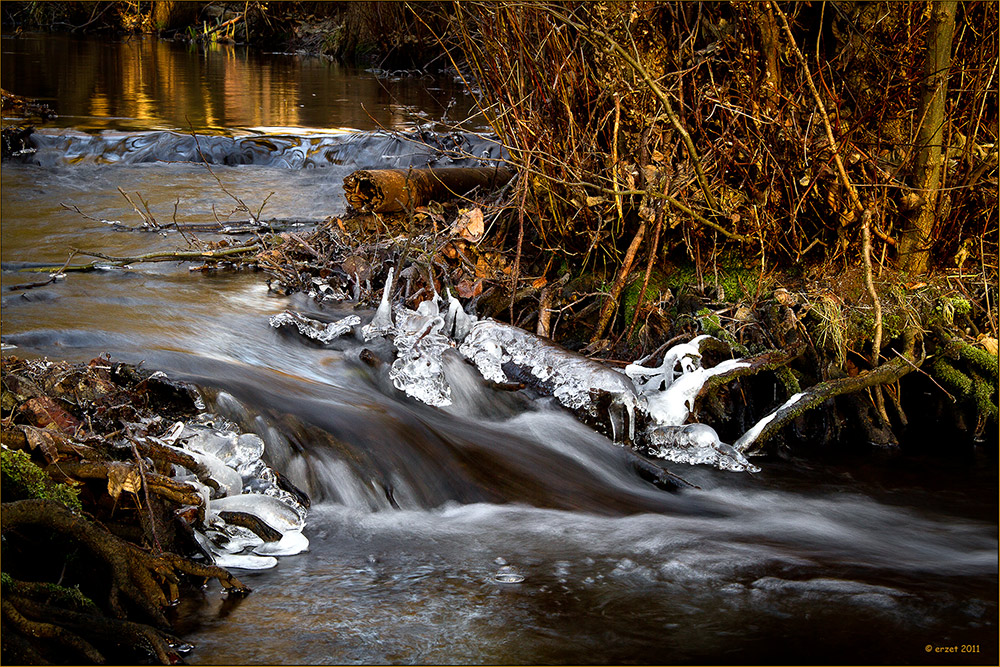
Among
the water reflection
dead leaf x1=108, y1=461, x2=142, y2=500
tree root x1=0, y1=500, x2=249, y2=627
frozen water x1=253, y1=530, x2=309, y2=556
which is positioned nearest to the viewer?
tree root x1=0, y1=500, x2=249, y2=627

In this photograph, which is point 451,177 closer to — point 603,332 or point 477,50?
point 477,50

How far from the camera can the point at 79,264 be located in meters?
6.62

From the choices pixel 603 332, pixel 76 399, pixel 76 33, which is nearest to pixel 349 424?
pixel 76 399

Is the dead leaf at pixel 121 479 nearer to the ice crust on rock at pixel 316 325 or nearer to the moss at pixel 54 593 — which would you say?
the moss at pixel 54 593

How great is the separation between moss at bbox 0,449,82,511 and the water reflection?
773 cm

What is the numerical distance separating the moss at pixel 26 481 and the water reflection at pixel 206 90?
773cm

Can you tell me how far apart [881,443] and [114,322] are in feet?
14.1

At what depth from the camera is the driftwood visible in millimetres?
6676

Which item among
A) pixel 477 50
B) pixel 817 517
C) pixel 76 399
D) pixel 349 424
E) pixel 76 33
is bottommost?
pixel 817 517

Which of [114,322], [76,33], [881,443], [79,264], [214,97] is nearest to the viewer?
[881,443]

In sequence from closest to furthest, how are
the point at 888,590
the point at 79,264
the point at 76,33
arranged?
the point at 888,590
the point at 79,264
the point at 76,33

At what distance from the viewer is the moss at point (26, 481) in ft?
9.38

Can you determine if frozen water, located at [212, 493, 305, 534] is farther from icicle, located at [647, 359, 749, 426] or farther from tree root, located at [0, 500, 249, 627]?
icicle, located at [647, 359, 749, 426]

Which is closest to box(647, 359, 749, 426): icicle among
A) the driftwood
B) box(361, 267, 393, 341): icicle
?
box(361, 267, 393, 341): icicle
